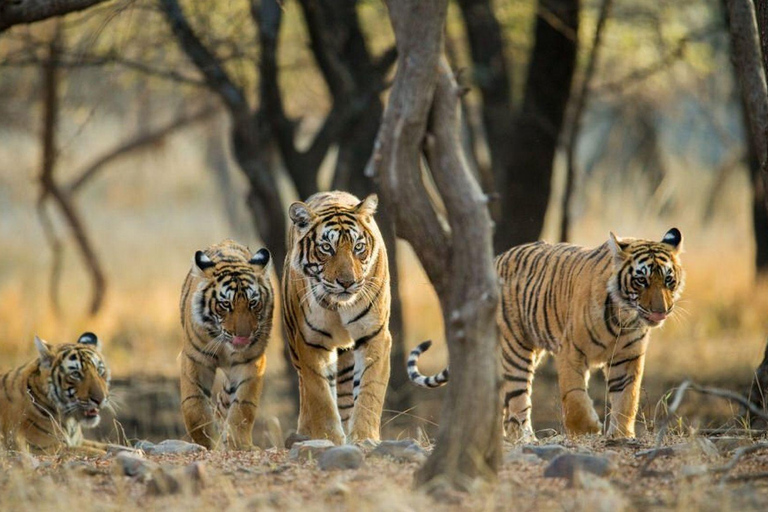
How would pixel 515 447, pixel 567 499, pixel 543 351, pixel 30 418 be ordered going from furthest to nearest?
1. pixel 543 351
2. pixel 30 418
3. pixel 515 447
4. pixel 567 499

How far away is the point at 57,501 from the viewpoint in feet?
14.9

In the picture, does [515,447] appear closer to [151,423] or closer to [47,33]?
[151,423]

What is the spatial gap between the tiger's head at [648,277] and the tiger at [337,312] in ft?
4.29

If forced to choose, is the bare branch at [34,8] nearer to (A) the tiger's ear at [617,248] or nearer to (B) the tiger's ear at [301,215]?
(B) the tiger's ear at [301,215]

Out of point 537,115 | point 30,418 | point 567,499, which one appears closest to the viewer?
point 567,499

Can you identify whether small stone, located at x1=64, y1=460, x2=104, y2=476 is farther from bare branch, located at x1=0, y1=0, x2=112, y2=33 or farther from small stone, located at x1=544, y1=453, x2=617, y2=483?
bare branch, located at x1=0, y1=0, x2=112, y2=33

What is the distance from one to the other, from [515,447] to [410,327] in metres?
9.52

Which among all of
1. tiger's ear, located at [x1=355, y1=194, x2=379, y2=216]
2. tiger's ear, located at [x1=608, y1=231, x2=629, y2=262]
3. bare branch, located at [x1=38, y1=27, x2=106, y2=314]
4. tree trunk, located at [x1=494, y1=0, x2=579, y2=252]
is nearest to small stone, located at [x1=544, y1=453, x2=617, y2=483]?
tiger's ear, located at [x1=608, y1=231, x2=629, y2=262]

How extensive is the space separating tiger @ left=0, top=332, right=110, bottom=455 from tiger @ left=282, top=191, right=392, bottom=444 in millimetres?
1173

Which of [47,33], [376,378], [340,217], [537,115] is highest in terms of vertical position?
[47,33]

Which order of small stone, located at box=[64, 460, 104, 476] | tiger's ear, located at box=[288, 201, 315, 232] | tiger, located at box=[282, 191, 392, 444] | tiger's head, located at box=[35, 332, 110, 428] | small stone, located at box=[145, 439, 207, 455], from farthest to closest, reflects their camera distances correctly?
tiger's head, located at box=[35, 332, 110, 428]
tiger's ear, located at box=[288, 201, 315, 232]
tiger, located at box=[282, 191, 392, 444]
small stone, located at box=[145, 439, 207, 455]
small stone, located at box=[64, 460, 104, 476]

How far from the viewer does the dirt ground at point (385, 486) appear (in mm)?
4383

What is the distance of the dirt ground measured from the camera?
4.38m

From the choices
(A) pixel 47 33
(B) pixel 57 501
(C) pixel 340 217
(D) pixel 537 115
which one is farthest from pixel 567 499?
(A) pixel 47 33
